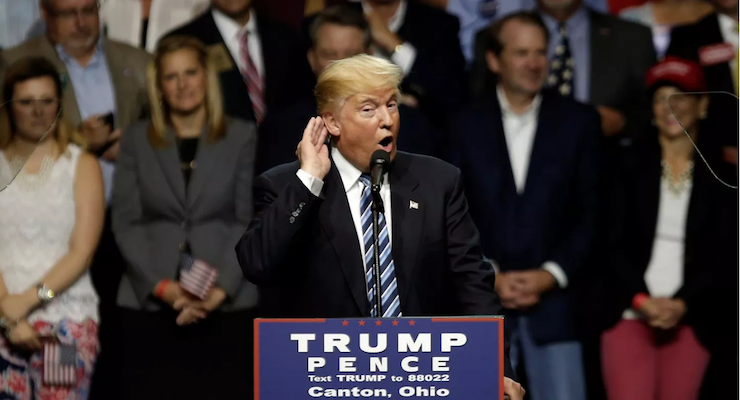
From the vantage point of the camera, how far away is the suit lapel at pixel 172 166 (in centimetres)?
480

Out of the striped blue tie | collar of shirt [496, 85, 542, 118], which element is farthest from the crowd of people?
the striped blue tie

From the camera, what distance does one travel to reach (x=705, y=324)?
488 centimetres

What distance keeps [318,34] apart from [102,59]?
3.32 feet

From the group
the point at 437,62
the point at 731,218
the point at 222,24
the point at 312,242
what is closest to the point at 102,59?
the point at 222,24

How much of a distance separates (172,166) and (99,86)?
51cm

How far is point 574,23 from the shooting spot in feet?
16.2

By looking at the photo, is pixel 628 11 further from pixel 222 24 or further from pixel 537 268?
pixel 222 24

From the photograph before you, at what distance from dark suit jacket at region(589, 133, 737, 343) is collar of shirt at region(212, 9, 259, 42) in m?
1.80

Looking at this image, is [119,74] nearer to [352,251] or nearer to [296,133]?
[296,133]

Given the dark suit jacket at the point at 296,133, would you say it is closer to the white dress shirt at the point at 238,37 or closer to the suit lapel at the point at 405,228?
the white dress shirt at the point at 238,37

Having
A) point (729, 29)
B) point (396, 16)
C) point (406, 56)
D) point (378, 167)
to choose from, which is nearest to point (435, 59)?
point (406, 56)

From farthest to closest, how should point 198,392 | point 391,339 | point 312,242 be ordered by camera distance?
point 198,392 → point 312,242 → point 391,339

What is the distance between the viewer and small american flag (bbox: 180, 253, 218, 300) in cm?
473

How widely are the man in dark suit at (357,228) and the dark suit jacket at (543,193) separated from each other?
77.2 inches
